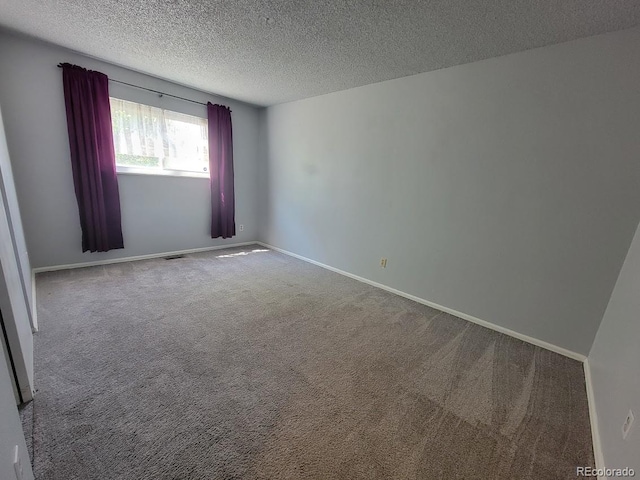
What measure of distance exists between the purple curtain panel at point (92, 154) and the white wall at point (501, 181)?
103 inches

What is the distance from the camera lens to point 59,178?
292 cm

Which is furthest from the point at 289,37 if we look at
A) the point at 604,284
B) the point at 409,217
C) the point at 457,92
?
the point at 604,284

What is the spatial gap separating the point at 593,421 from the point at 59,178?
501cm

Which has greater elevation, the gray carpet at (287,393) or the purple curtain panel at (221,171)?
the purple curtain panel at (221,171)

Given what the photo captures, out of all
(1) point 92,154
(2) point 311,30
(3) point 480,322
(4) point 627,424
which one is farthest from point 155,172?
(4) point 627,424

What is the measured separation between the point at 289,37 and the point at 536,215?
8.09ft

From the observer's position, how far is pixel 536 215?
2.10 m

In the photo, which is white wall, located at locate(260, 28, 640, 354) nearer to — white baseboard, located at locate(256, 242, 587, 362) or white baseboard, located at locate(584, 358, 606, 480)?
white baseboard, located at locate(256, 242, 587, 362)

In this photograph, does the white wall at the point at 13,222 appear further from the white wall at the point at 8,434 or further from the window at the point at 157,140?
the white wall at the point at 8,434

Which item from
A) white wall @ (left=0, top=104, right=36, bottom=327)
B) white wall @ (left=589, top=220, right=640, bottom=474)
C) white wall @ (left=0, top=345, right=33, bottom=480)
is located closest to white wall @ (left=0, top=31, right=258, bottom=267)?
white wall @ (left=0, top=104, right=36, bottom=327)

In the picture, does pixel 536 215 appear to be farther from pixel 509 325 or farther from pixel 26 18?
pixel 26 18

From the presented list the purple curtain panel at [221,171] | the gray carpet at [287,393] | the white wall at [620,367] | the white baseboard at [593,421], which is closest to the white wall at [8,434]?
the gray carpet at [287,393]

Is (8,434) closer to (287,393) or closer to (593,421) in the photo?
(287,393)

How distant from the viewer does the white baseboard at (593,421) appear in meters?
1.24
